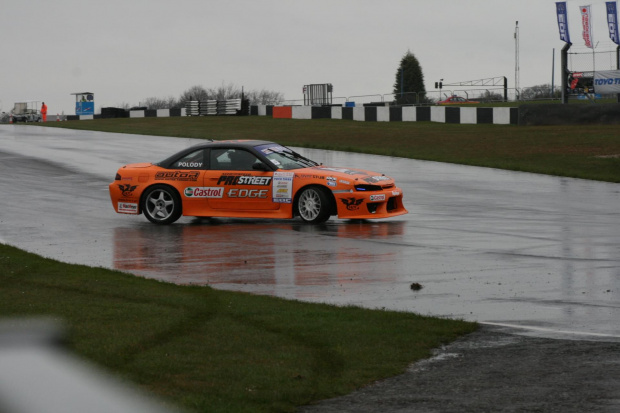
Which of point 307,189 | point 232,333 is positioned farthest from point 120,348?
point 307,189

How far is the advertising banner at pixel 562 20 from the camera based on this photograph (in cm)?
3688

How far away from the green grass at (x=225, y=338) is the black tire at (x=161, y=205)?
6004 millimetres

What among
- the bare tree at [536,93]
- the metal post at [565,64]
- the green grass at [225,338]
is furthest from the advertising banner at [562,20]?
the green grass at [225,338]

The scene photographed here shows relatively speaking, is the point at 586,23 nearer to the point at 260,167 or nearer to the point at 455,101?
the point at 455,101

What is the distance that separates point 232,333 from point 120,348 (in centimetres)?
95

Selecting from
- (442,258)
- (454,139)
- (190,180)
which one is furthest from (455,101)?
(442,258)

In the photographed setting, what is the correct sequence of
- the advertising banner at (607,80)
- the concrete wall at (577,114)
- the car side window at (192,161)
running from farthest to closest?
1. the advertising banner at (607,80)
2. the concrete wall at (577,114)
3. the car side window at (192,161)

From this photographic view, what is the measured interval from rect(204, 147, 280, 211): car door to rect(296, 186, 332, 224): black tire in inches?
16.1

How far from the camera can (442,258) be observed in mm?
11477

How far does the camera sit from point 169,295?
8.94 m

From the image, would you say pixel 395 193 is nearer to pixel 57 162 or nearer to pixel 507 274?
pixel 507 274

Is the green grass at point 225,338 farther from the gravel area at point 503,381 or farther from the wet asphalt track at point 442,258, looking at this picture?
the wet asphalt track at point 442,258

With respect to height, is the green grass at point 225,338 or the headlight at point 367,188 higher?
the headlight at point 367,188

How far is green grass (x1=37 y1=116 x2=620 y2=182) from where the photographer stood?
81.2 feet
